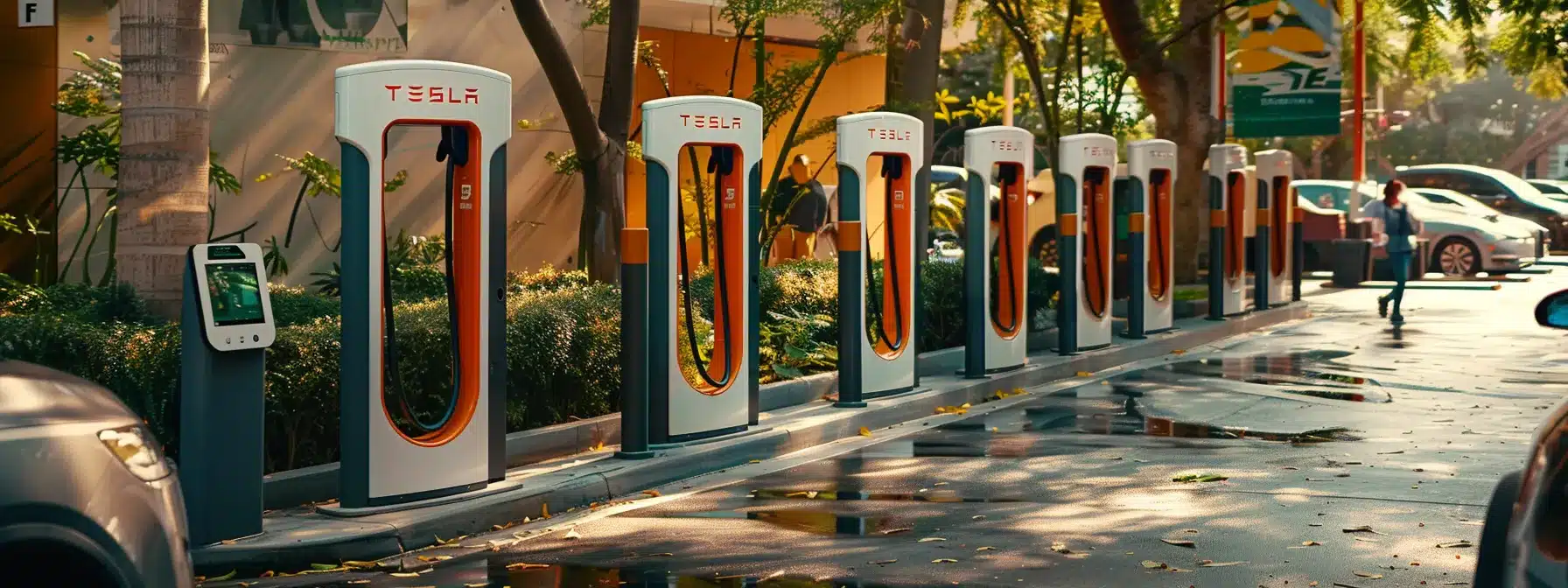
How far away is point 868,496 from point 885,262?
4251 millimetres

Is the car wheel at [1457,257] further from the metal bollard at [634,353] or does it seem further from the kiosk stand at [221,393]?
the kiosk stand at [221,393]

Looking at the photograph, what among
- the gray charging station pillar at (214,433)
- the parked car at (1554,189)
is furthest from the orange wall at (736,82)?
the parked car at (1554,189)

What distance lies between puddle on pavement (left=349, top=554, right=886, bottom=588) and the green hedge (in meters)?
1.78

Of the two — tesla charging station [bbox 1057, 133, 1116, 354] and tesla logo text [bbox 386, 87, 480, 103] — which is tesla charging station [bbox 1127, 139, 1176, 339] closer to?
tesla charging station [bbox 1057, 133, 1116, 354]

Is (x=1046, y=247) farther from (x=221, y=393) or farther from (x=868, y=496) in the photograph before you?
(x=221, y=393)

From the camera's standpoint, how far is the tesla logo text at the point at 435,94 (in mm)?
8133

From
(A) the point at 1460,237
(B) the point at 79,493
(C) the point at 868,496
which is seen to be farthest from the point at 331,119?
(A) the point at 1460,237

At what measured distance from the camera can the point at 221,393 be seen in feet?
24.6

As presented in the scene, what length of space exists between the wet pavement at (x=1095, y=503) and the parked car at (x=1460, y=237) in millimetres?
15539

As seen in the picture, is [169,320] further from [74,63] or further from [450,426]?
[74,63]

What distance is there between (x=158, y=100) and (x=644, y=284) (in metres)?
2.68

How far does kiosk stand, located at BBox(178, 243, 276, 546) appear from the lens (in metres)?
7.43

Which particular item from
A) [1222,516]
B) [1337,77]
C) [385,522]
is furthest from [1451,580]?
[1337,77]

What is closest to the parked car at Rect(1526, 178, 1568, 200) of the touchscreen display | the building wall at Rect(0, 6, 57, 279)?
the building wall at Rect(0, 6, 57, 279)
